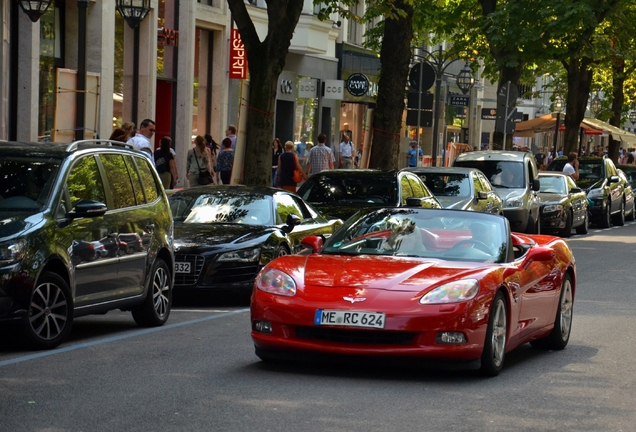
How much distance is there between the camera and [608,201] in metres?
34.7

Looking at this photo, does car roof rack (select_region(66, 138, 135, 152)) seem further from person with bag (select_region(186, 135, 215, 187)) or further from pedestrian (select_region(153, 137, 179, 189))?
person with bag (select_region(186, 135, 215, 187))

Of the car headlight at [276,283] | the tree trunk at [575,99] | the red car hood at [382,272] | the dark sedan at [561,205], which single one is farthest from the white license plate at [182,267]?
the tree trunk at [575,99]

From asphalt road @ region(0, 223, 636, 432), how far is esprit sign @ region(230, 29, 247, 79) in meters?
25.7

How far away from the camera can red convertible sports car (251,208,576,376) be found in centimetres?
908

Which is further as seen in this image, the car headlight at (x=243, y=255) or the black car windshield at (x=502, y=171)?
the black car windshield at (x=502, y=171)

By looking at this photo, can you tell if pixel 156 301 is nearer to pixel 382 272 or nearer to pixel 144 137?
pixel 382 272

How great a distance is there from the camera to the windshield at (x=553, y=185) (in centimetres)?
3072

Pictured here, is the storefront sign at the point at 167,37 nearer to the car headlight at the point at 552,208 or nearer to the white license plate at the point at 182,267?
the car headlight at the point at 552,208

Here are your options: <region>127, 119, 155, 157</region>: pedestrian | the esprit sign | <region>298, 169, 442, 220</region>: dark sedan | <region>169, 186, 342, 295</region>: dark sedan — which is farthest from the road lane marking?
the esprit sign

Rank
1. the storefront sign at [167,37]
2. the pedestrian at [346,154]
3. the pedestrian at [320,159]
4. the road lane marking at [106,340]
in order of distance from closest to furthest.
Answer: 1. the road lane marking at [106,340]
2. the pedestrian at [320,159]
3. the storefront sign at [167,37]
4. the pedestrian at [346,154]

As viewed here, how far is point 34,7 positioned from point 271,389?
13717 mm

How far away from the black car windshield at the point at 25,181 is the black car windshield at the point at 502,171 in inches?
701

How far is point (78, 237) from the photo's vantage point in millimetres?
10914

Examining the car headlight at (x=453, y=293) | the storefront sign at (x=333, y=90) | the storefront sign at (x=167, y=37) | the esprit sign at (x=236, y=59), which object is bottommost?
the car headlight at (x=453, y=293)
